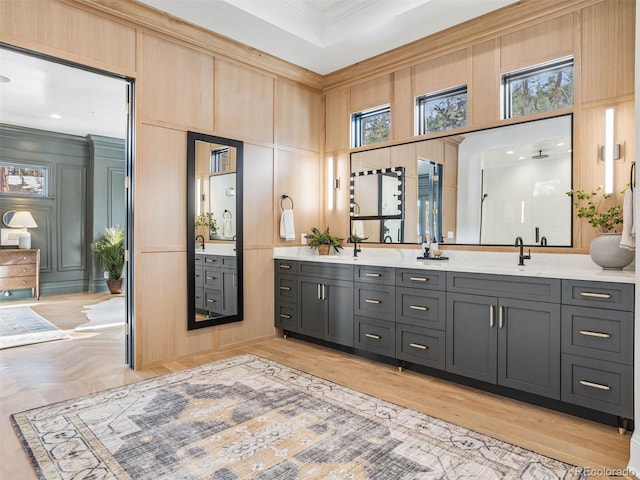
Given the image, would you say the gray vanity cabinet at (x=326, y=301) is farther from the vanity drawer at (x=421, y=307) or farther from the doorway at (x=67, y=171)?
the doorway at (x=67, y=171)

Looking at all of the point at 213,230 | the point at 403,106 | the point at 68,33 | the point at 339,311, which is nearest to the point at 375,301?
the point at 339,311

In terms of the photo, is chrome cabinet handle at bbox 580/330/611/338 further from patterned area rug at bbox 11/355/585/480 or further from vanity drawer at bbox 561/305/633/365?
patterned area rug at bbox 11/355/585/480

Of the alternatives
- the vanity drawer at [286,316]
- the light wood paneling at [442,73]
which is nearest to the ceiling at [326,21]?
the light wood paneling at [442,73]

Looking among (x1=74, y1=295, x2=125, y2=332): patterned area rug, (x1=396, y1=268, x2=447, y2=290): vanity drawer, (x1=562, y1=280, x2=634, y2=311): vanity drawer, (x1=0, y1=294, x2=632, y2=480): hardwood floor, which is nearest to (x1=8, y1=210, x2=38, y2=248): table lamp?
(x1=74, y1=295, x2=125, y2=332): patterned area rug

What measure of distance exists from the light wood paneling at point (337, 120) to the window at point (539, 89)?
1.77 meters

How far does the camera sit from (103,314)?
18.8 feet

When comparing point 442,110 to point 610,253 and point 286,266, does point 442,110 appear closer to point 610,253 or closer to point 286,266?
point 610,253

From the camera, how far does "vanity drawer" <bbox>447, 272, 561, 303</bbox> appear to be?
8.63ft

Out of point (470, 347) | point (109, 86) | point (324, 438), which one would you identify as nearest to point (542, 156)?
point (470, 347)

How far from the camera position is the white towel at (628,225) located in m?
2.55

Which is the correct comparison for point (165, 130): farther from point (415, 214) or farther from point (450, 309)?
point (450, 309)

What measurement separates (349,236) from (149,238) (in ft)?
7.10

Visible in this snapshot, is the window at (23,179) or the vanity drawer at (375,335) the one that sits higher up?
the window at (23,179)

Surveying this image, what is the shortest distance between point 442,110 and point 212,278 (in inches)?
108
